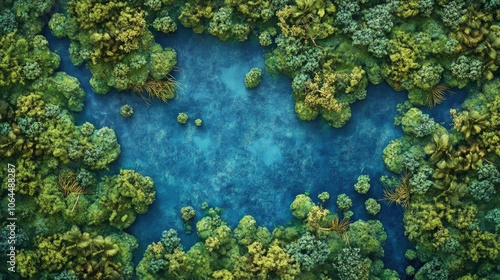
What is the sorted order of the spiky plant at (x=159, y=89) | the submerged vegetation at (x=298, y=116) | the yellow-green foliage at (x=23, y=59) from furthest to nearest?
1. the spiky plant at (x=159, y=89)
2. the yellow-green foliage at (x=23, y=59)
3. the submerged vegetation at (x=298, y=116)

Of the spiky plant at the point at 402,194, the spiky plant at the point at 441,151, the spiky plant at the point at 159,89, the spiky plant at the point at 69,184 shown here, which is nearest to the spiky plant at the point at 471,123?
the spiky plant at the point at 441,151

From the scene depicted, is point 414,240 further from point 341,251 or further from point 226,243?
point 226,243

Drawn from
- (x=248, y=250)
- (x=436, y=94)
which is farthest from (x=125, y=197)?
(x=436, y=94)

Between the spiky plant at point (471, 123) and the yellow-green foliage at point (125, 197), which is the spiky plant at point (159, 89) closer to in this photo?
the yellow-green foliage at point (125, 197)

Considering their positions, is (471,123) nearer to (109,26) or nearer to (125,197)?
(125,197)

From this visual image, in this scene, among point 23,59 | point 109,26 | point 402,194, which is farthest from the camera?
point 402,194

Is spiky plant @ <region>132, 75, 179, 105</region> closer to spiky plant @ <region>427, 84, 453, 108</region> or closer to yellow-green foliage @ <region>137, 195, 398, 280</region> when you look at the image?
yellow-green foliage @ <region>137, 195, 398, 280</region>
